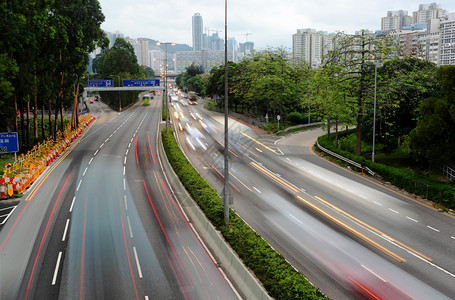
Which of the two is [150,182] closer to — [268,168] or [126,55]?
[268,168]

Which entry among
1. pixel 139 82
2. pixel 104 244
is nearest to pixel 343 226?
pixel 104 244

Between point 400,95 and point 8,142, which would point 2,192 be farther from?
point 400,95

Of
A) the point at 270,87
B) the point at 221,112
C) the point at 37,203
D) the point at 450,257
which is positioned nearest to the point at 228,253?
the point at 450,257

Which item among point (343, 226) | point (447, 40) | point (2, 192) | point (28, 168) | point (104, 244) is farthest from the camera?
point (447, 40)

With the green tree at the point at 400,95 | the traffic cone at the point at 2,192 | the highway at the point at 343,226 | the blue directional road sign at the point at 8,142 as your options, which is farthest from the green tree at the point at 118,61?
the traffic cone at the point at 2,192

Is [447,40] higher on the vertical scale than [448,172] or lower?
higher

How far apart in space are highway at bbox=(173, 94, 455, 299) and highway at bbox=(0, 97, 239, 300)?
468cm

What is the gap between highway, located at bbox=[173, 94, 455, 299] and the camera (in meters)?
17.5

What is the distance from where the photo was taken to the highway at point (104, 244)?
648 inches

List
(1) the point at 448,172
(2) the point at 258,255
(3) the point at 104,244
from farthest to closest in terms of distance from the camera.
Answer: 1. (1) the point at 448,172
2. (3) the point at 104,244
3. (2) the point at 258,255

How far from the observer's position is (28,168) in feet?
117

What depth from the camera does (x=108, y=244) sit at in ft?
68.1

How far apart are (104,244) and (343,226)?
13910mm

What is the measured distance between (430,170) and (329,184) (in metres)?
12.3
